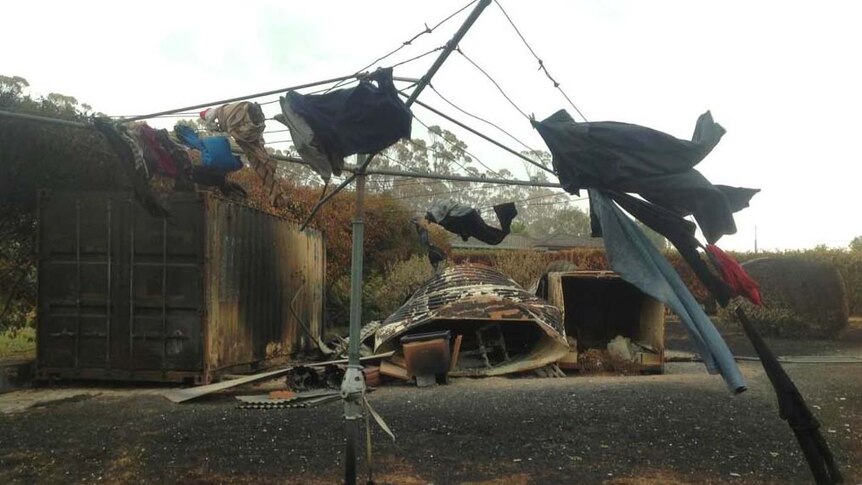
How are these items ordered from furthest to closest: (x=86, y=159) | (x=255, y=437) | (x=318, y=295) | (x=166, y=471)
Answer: (x=318, y=295), (x=86, y=159), (x=255, y=437), (x=166, y=471)

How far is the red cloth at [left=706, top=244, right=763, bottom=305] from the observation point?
400 centimetres

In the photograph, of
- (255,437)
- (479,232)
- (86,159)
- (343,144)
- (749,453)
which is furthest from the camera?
(86,159)

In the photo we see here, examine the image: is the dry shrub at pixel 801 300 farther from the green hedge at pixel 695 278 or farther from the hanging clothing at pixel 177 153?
the hanging clothing at pixel 177 153

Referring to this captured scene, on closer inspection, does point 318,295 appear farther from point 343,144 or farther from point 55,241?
point 343,144

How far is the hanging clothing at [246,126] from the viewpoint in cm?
473

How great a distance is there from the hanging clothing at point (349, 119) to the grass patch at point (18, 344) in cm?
807

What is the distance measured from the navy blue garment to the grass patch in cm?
673

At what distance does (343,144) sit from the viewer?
13.8 feet

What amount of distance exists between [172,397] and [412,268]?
9365 millimetres

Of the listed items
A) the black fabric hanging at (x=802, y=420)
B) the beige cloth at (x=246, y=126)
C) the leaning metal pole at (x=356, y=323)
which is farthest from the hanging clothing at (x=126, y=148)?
the black fabric hanging at (x=802, y=420)

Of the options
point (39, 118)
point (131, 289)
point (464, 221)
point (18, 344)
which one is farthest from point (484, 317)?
point (18, 344)

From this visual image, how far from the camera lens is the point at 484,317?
904 cm

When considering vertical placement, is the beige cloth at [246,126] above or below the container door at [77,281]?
above

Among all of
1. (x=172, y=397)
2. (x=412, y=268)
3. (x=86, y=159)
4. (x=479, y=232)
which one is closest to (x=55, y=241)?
(x=86, y=159)
